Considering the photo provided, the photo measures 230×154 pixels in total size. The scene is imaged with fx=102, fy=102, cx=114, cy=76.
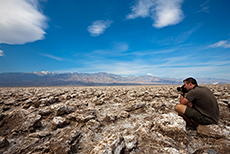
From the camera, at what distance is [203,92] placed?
286cm

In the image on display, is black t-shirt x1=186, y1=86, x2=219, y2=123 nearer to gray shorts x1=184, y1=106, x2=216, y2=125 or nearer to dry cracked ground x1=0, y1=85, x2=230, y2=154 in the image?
gray shorts x1=184, y1=106, x2=216, y2=125

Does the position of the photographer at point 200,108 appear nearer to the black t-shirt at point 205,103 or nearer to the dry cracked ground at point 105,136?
the black t-shirt at point 205,103

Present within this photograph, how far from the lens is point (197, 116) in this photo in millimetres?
2842

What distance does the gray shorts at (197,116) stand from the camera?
2738mm

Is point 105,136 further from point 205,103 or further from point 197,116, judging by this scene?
point 205,103

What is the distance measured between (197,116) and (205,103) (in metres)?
0.42

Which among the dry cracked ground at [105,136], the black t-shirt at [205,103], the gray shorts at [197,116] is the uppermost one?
the black t-shirt at [205,103]

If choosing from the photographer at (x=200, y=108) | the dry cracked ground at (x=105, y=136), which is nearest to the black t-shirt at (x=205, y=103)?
the photographer at (x=200, y=108)

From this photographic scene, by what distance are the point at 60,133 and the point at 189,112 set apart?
354cm

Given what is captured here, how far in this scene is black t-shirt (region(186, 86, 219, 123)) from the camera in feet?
8.99

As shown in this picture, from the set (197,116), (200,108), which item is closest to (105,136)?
(197,116)

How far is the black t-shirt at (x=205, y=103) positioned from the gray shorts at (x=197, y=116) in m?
0.09

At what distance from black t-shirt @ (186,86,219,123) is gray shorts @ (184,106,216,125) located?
0.28ft

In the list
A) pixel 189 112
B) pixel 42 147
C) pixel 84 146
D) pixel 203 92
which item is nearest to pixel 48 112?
pixel 42 147
